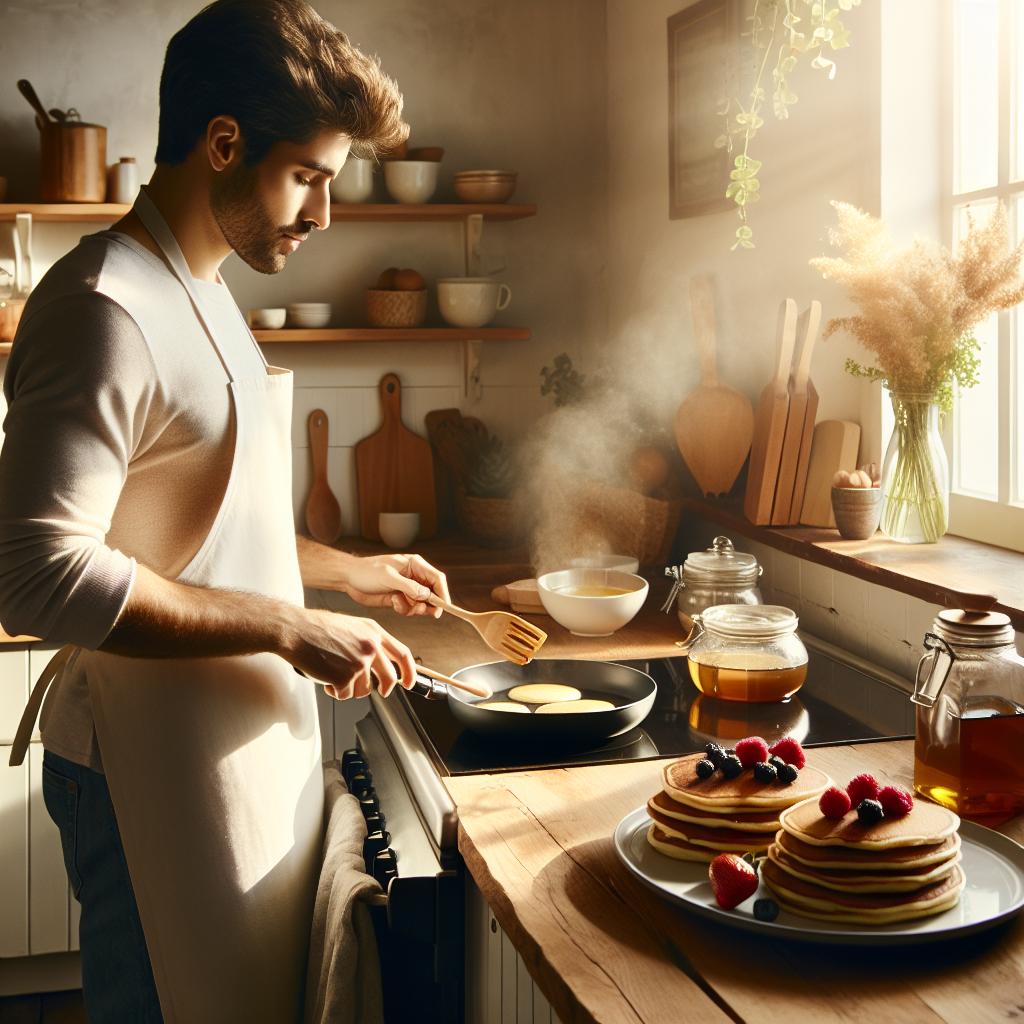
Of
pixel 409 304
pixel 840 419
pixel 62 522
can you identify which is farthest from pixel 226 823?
pixel 409 304

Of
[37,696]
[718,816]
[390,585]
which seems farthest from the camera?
[390,585]

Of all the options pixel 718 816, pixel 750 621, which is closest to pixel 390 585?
pixel 750 621

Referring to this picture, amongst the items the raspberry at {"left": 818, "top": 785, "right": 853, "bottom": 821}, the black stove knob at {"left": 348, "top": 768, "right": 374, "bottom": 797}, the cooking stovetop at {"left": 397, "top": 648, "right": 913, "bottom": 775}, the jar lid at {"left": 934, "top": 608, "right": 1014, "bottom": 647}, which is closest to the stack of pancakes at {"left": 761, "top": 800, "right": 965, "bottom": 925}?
the raspberry at {"left": 818, "top": 785, "right": 853, "bottom": 821}

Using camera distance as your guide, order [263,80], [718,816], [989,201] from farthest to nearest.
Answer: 1. [989,201]
2. [263,80]
3. [718,816]

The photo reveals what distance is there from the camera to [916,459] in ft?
6.35

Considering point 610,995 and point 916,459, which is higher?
point 916,459

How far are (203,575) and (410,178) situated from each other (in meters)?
1.95

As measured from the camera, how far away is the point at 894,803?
1041 mm

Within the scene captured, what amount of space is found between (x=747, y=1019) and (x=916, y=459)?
4.01 feet

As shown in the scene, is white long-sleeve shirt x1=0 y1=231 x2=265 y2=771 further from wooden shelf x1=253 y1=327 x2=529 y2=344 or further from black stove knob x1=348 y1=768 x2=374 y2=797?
wooden shelf x1=253 y1=327 x2=529 y2=344

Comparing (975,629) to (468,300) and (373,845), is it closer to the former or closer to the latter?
(373,845)

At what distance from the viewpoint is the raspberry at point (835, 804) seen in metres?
1.04

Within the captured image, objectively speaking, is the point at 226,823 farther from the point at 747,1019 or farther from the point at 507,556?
the point at 507,556

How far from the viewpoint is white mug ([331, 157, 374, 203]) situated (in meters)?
3.07
